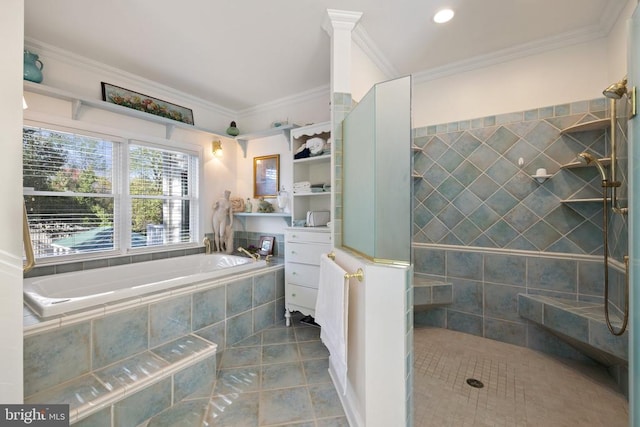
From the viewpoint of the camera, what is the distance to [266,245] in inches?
133

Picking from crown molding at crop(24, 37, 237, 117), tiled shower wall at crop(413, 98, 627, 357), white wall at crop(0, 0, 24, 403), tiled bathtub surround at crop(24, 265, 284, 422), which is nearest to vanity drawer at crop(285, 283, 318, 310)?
tiled bathtub surround at crop(24, 265, 284, 422)

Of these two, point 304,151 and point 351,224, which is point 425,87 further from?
point 351,224

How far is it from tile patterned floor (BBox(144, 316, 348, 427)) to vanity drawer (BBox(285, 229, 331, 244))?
3.06ft

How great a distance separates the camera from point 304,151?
2.83m

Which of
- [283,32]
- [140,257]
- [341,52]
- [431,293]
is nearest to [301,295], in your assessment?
[431,293]

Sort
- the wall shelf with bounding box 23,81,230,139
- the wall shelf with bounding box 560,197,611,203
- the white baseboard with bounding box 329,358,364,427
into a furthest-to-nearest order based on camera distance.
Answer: the wall shelf with bounding box 23,81,230,139 → the wall shelf with bounding box 560,197,611,203 → the white baseboard with bounding box 329,358,364,427

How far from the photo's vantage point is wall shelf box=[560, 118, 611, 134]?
1.84 meters

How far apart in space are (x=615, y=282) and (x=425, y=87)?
2.21 m

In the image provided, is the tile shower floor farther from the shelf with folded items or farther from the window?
the window

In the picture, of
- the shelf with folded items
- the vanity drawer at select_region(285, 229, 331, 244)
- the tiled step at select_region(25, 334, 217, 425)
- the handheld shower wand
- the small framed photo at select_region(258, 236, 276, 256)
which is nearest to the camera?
the tiled step at select_region(25, 334, 217, 425)

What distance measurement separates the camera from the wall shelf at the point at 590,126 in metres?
1.84

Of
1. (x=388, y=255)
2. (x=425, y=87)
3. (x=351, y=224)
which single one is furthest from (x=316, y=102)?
(x=388, y=255)

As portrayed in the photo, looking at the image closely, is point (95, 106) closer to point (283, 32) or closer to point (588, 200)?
point (283, 32)

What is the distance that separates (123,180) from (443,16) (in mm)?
3277
